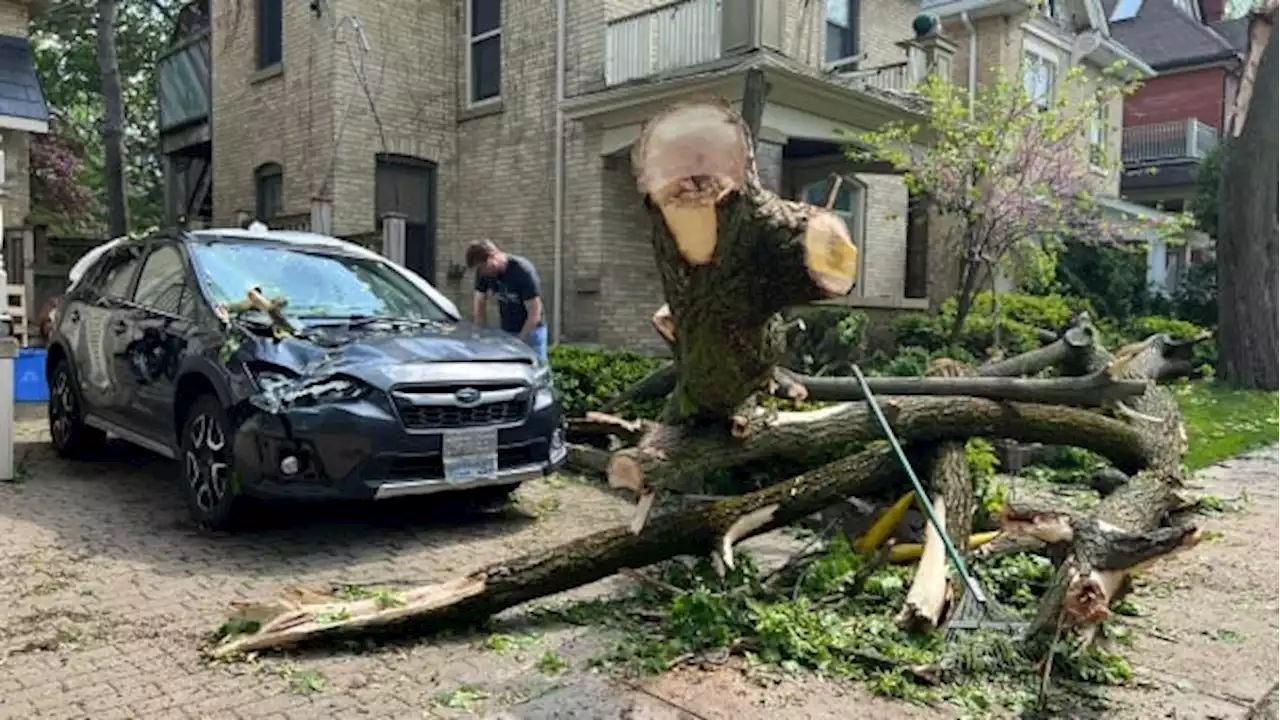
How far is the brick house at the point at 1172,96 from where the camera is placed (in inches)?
933

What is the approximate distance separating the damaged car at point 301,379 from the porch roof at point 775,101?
17.7 feet

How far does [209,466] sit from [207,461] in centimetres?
3

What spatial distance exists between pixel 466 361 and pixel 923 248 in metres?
12.6

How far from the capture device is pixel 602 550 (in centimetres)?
418

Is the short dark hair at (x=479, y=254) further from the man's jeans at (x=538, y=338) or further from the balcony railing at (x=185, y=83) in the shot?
the balcony railing at (x=185, y=83)

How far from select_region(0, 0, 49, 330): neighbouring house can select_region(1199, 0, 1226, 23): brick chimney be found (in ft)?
99.6

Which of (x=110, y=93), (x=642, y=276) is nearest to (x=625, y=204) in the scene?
(x=642, y=276)

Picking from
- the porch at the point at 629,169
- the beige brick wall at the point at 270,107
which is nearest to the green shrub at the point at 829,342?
the porch at the point at 629,169

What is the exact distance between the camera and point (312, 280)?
6.31m

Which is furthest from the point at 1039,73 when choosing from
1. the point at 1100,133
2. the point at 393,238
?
the point at 393,238

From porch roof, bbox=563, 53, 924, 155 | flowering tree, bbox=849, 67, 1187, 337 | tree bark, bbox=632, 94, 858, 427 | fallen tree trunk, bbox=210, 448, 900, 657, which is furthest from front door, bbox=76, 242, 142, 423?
flowering tree, bbox=849, 67, 1187, 337

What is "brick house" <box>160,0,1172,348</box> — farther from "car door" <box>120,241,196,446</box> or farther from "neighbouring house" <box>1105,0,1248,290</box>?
"neighbouring house" <box>1105,0,1248,290</box>

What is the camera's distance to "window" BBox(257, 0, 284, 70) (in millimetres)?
15203

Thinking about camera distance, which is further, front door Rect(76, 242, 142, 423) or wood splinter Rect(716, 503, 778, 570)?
front door Rect(76, 242, 142, 423)
